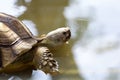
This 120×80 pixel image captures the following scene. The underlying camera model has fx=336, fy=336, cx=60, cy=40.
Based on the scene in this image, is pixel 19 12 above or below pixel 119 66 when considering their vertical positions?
above

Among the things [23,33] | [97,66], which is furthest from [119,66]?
[23,33]

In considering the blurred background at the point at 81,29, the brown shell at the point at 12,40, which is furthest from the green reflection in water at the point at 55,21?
the brown shell at the point at 12,40

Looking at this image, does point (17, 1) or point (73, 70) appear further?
point (17, 1)

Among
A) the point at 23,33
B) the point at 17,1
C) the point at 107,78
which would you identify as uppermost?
the point at 17,1

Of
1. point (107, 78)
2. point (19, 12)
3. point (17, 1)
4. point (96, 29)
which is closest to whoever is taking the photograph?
point (107, 78)

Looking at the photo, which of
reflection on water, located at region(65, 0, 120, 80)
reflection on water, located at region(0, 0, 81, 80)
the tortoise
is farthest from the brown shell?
reflection on water, located at region(65, 0, 120, 80)

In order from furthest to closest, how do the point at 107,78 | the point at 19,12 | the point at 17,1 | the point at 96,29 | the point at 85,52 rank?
the point at 17,1, the point at 19,12, the point at 96,29, the point at 85,52, the point at 107,78

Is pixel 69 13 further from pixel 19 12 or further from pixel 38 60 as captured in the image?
pixel 38 60
